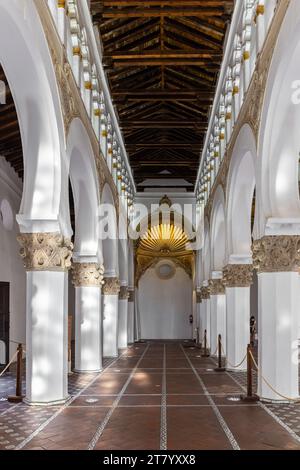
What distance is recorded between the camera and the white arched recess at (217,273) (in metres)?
19.1

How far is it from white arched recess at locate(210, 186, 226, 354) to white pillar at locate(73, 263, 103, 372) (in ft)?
17.2

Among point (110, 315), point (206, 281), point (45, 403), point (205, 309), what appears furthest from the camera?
point (205, 309)

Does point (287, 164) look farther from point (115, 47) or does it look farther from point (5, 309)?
point (5, 309)

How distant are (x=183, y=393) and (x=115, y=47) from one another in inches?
394

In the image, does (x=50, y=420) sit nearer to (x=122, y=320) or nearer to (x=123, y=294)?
(x=123, y=294)

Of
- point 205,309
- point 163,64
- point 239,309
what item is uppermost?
point 163,64

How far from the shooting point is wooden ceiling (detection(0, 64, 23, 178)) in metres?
13.9

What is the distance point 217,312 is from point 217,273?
1362mm

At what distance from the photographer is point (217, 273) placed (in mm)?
19719

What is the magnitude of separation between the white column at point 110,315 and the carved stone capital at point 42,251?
8.67 meters

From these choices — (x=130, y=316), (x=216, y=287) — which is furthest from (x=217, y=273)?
(x=130, y=316)

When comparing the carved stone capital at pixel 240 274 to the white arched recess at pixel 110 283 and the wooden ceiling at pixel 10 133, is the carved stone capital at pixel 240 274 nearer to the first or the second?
the white arched recess at pixel 110 283

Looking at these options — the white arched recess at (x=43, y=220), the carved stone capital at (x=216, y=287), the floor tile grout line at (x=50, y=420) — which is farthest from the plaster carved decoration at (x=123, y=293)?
the white arched recess at (x=43, y=220)

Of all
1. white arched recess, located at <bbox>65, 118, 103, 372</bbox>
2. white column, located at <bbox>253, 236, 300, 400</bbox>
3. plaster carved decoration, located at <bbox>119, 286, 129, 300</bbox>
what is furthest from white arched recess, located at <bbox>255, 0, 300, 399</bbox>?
plaster carved decoration, located at <bbox>119, 286, 129, 300</bbox>
